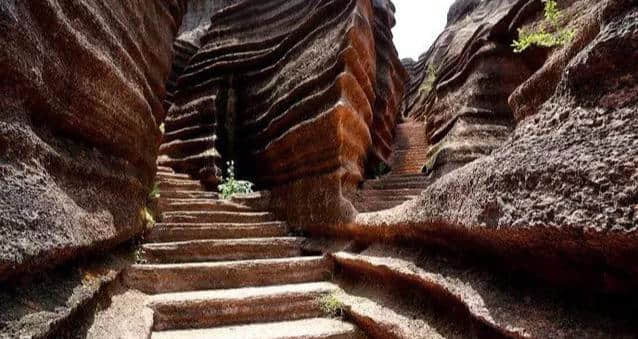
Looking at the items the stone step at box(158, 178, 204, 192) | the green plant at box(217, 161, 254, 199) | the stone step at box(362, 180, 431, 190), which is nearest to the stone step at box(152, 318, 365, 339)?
the stone step at box(362, 180, 431, 190)

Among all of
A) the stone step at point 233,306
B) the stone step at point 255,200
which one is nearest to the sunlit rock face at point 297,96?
the stone step at point 255,200

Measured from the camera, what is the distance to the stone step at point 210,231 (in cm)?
419

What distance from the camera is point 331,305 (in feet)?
10.2

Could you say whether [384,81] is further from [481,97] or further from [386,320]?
[386,320]

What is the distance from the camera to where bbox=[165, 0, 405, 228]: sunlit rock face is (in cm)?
478

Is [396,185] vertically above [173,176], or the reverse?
[173,176]

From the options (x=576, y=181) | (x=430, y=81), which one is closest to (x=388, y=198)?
(x=576, y=181)

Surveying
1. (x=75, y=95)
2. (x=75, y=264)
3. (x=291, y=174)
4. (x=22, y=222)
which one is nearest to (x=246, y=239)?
(x=291, y=174)

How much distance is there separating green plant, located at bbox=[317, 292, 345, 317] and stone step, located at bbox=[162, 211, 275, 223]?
2.29m

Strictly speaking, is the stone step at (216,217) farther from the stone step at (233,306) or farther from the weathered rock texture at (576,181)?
the weathered rock texture at (576,181)

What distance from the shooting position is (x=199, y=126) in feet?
A: 25.6

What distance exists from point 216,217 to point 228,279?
1591mm

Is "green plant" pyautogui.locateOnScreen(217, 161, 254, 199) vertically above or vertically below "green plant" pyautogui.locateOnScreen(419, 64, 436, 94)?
below

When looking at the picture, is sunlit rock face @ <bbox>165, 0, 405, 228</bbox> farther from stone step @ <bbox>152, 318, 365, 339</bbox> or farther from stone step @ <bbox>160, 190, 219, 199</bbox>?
stone step @ <bbox>152, 318, 365, 339</bbox>
